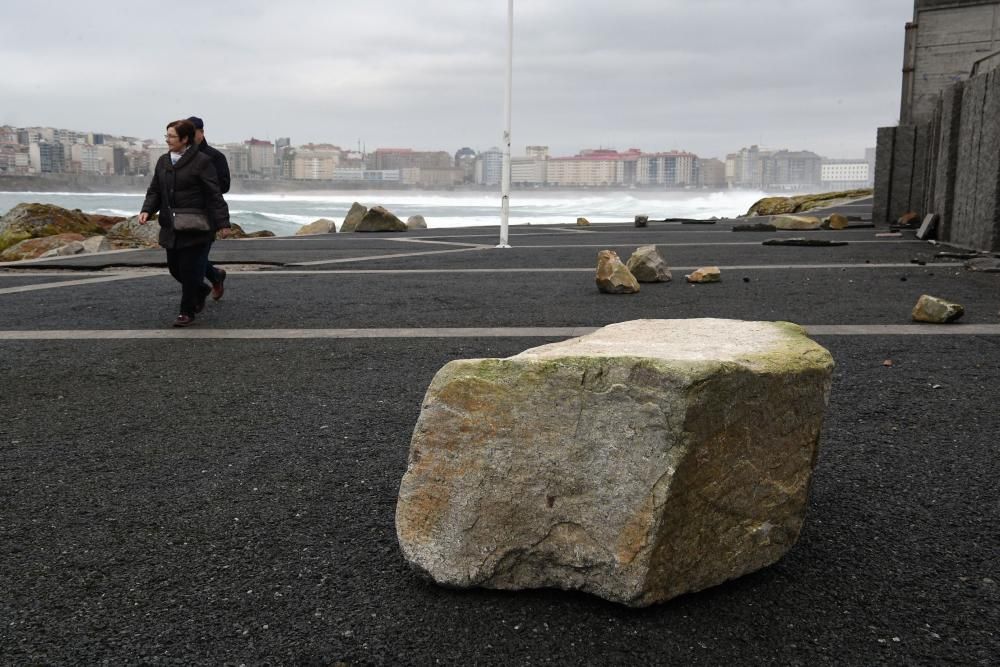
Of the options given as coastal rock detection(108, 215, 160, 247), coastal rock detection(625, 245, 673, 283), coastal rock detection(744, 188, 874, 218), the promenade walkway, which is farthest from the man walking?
coastal rock detection(744, 188, 874, 218)

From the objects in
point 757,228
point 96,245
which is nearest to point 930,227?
point 757,228

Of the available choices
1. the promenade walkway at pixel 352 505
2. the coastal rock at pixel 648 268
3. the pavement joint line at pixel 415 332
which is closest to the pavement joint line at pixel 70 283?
the promenade walkway at pixel 352 505

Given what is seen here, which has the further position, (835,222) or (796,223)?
(835,222)

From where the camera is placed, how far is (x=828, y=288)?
319 inches

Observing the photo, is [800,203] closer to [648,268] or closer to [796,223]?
[796,223]

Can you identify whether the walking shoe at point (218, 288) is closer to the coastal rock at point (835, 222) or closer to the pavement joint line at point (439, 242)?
the pavement joint line at point (439, 242)

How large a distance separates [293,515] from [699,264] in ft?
28.7

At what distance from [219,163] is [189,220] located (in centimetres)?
89

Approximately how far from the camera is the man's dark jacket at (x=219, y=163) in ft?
21.3

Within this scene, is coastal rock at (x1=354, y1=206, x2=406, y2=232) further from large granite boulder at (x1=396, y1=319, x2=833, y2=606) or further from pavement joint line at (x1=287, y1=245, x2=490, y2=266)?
large granite boulder at (x1=396, y1=319, x2=833, y2=606)

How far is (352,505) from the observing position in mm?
2846

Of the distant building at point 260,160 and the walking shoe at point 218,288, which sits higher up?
the distant building at point 260,160

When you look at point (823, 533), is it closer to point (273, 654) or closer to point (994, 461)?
point (994, 461)

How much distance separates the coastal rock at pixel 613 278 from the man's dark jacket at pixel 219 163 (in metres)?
3.52
